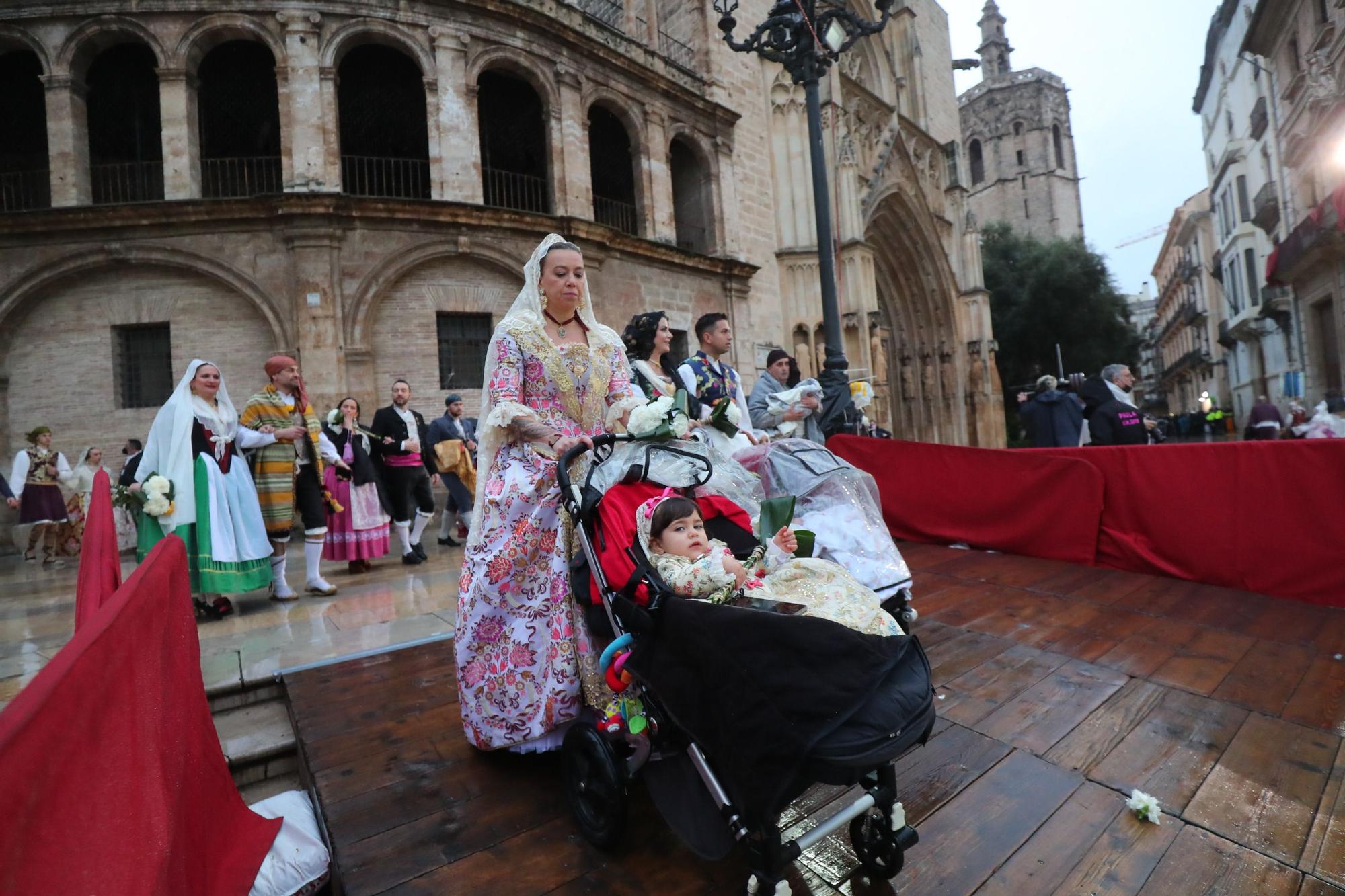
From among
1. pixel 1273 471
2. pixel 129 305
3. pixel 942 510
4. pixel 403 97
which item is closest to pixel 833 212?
pixel 403 97

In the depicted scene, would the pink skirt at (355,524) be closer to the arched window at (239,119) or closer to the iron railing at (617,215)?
the arched window at (239,119)

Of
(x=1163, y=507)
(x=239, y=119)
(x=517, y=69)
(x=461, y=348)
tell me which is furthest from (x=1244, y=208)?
(x=239, y=119)

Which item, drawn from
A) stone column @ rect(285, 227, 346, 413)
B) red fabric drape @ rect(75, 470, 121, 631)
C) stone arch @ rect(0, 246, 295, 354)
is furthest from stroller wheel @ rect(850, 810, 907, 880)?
stone arch @ rect(0, 246, 295, 354)

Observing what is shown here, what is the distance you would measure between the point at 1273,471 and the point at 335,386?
11.4 metres

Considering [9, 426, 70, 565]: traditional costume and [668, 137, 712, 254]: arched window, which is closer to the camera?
[9, 426, 70, 565]: traditional costume

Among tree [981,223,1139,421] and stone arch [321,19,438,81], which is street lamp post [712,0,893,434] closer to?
stone arch [321,19,438,81]

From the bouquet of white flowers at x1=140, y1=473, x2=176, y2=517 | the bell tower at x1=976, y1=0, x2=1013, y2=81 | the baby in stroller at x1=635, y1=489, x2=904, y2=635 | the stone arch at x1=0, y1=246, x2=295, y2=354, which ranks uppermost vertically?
the bell tower at x1=976, y1=0, x2=1013, y2=81

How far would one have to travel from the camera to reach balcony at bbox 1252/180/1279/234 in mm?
22469

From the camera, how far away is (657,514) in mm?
2197

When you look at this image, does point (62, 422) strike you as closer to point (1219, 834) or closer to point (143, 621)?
point (143, 621)

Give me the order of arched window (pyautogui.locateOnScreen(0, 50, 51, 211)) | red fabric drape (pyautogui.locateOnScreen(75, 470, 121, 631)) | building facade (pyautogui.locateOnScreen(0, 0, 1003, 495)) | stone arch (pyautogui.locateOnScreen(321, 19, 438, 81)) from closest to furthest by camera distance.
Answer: red fabric drape (pyautogui.locateOnScreen(75, 470, 121, 631))
building facade (pyautogui.locateOnScreen(0, 0, 1003, 495))
stone arch (pyautogui.locateOnScreen(321, 19, 438, 81))
arched window (pyautogui.locateOnScreen(0, 50, 51, 211))

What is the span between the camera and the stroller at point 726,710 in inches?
60.2

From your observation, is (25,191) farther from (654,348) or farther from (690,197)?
(654,348)

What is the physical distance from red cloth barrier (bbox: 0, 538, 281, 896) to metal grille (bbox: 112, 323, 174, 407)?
434 inches
